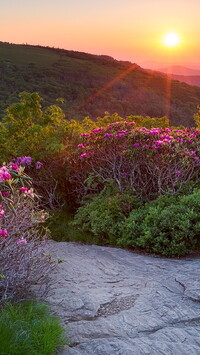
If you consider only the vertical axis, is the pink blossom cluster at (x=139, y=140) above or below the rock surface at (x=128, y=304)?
above

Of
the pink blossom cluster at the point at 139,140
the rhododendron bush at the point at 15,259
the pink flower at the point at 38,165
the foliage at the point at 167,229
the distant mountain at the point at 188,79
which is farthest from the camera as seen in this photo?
the distant mountain at the point at 188,79

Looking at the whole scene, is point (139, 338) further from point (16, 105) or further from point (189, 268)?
point (16, 105)

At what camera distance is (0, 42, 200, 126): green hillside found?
40.4 meters

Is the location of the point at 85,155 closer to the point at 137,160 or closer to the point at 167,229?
the point at 137,160

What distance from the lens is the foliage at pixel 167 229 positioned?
20.4 ft

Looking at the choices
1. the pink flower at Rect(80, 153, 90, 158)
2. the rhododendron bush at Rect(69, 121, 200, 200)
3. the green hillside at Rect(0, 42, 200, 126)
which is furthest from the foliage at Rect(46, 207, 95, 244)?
the green hillside at Rect(0, 42, 200, 126)

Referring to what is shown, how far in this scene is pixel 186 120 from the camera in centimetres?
3953

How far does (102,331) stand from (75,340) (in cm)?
30

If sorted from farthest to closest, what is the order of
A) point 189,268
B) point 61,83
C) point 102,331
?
1. point 61,83
2. point 189,268
3. point 102,331

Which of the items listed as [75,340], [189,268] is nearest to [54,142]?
[189,268]

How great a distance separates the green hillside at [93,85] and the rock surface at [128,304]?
2884cm

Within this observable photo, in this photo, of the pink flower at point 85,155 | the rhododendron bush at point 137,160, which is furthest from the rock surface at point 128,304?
the pink flower at point 85,155

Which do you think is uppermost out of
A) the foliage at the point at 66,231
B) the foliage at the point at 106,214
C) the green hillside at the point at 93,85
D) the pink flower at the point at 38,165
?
the green hillside at the point at 93,85

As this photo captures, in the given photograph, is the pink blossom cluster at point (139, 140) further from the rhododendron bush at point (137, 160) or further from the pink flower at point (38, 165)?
the pink flower at point (38, 165)
